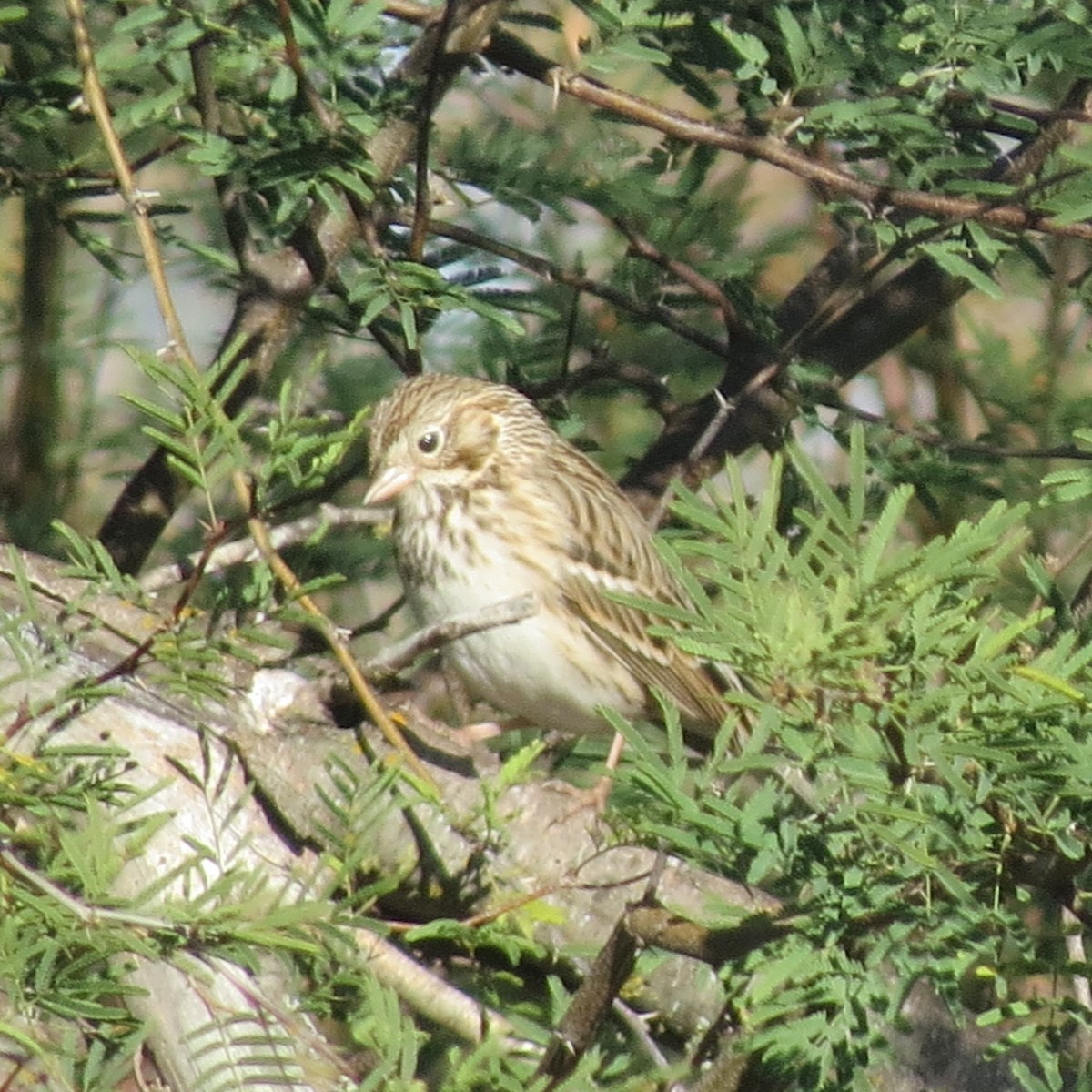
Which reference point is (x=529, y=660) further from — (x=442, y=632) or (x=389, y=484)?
(x=442, y=632)

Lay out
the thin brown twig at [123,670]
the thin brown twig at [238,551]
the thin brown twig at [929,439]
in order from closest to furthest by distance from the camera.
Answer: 1. the thin brown twig at [123,670]
2. the thin brown twig at [238,551]
3. the thin brown twig at [929,439]

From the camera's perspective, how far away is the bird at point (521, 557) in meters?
4.18

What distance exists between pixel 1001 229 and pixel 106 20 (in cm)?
184

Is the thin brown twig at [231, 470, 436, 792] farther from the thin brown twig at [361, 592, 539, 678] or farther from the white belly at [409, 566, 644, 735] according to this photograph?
the white belly at [409, 566, 644, 735]

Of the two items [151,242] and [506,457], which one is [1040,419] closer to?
[506,457]

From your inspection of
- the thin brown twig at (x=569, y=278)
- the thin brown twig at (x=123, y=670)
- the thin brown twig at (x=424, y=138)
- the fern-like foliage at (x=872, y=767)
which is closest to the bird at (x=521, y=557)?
the thin brown twig at (x=569, y=278)

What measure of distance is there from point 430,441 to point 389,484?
0.48ft

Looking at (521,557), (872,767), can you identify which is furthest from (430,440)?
(872,767)

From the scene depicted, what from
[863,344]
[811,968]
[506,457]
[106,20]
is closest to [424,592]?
[506,457]

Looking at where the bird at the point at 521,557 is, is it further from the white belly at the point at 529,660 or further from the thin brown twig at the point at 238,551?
the thin brown twig at the point at 238,551

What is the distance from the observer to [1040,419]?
15.1 feet

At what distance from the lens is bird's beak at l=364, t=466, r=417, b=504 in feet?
13.5

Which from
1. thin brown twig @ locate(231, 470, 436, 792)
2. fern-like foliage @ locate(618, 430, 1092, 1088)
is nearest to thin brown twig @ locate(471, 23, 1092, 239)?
thin brown twig @ locate(231, 470, 436, 792)

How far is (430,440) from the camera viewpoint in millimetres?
4262
